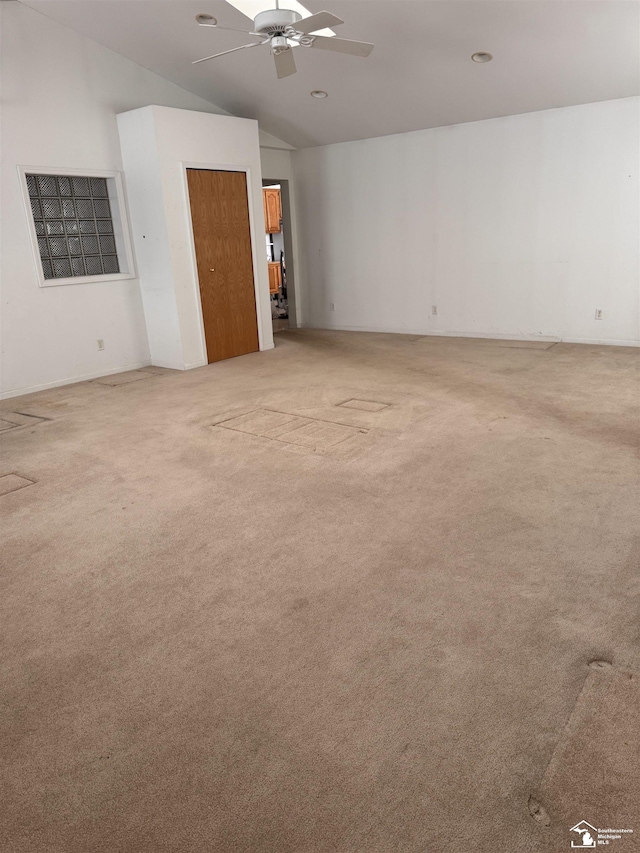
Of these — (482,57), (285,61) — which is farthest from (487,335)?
(285,61)

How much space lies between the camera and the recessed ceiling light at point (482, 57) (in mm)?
5415

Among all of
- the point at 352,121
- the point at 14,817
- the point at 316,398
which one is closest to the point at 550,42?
the point at 352,121

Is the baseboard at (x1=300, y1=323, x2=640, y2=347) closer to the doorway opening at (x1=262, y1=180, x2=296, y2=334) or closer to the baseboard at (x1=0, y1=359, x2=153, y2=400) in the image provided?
the doorway opening at (x1=262, y1=180, x2=296, y2=334)

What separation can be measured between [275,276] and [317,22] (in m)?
7.47

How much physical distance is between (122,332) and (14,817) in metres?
5.61

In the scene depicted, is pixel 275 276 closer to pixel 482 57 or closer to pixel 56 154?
pixel 56 154

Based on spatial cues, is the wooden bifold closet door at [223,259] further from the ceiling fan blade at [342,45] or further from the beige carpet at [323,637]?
the beige carpet at [323,637]

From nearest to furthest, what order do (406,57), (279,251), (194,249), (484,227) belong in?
(406,57)
(194,249)
(484,227)
(279,251)

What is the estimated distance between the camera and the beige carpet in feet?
4.77

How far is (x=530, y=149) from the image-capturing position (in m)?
6.72

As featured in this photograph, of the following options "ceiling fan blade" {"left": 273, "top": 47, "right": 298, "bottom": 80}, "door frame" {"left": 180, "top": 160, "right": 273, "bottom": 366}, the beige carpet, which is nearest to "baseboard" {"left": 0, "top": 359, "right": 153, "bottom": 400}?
"door frame" {"left": 180, "top": 160, "right": 273, "bottom": 366}

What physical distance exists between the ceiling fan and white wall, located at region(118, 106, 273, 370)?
6.17 ft

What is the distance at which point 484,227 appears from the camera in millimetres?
7258

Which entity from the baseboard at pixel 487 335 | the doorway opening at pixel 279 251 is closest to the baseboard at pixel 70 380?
the doorway opening at pixel 279 251
